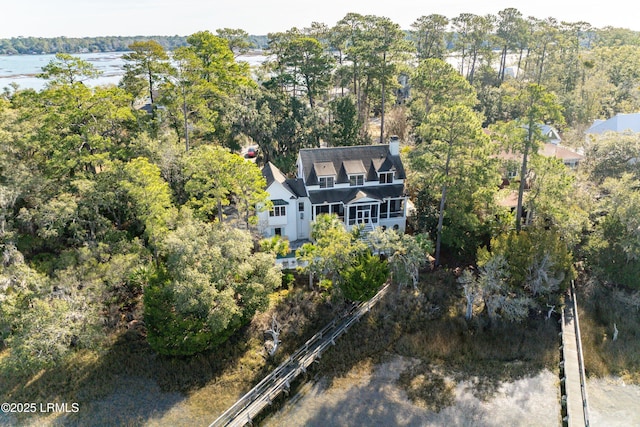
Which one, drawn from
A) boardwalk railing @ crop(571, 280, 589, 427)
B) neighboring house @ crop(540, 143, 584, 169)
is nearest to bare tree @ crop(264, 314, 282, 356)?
boardwalk railing @ crop(571, 280, 589, 427)

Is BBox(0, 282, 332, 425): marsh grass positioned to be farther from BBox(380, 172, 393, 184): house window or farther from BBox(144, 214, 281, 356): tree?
BBox(380, 172, 393, 184): house window

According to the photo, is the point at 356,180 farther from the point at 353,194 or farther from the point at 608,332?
the point at 608,332

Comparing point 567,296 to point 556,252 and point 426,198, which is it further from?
point 426,198

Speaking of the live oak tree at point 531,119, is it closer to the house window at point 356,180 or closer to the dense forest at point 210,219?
the dense forest at point 210,219

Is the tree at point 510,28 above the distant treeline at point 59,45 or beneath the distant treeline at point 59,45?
beneath

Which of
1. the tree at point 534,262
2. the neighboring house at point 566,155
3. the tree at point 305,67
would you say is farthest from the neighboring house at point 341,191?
the neighboring house at point 566,155

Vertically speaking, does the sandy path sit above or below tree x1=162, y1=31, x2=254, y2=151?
below

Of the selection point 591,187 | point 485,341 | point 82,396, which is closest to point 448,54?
point 591,187
